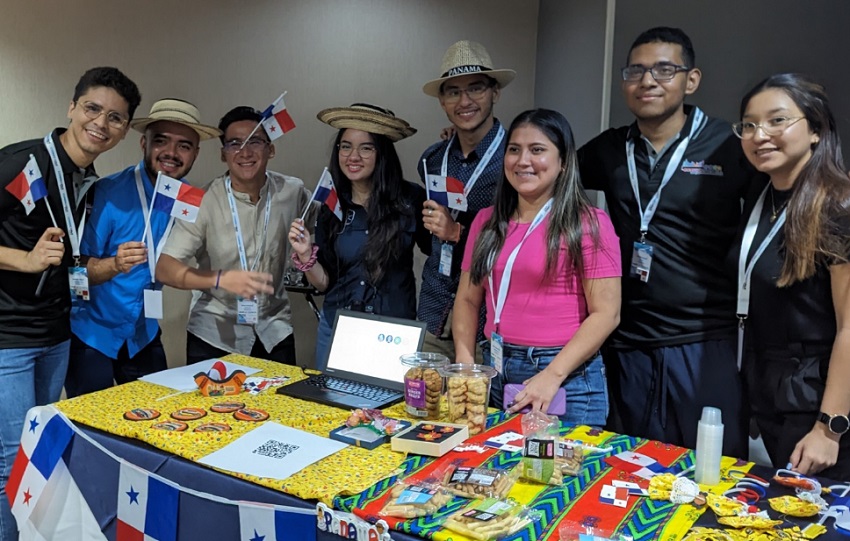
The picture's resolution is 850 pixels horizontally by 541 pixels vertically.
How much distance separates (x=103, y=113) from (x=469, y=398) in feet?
6.00

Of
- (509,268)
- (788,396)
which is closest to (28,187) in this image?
(509,268)

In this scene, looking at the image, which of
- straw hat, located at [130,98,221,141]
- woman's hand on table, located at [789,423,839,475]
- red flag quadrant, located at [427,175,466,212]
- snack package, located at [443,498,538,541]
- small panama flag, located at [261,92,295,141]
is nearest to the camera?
snack package, located at [443,498,538,541]

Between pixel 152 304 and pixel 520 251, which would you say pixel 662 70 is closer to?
pixel 520 251

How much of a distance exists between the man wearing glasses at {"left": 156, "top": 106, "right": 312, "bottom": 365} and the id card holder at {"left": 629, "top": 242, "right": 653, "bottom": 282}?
1544 mm

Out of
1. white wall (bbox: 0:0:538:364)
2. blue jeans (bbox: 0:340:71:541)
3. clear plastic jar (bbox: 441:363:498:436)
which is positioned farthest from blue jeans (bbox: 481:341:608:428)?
white wall (bbox: 0:0:538:364)

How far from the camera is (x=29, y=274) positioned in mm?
2463

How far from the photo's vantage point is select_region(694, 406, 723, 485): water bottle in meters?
1.45

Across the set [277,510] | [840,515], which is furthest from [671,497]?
[277,510]

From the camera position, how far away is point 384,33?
406 cm

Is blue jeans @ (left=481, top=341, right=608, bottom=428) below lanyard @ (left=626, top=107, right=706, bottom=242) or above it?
below

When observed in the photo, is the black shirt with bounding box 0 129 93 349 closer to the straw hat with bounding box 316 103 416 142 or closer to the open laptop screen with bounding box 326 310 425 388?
the straw hat with bounding box 316 103 416 142

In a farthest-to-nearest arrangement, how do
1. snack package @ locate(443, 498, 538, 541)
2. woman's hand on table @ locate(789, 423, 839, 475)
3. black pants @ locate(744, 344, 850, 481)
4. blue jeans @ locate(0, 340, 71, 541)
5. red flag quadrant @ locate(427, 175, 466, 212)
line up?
red flag quadrant @ locate(427, 175, 466, 212) → blue jeans @ locate(0, 340, 71, 541) → black pants @ locate(744, 344, 850, 481) → woman's hand on table @ locate(789, 423, 839, 475) → snack package @ locate(443, 498, 538, 541)

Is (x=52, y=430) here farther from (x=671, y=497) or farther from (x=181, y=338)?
(x=181, y=338)

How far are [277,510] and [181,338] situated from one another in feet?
9.05
